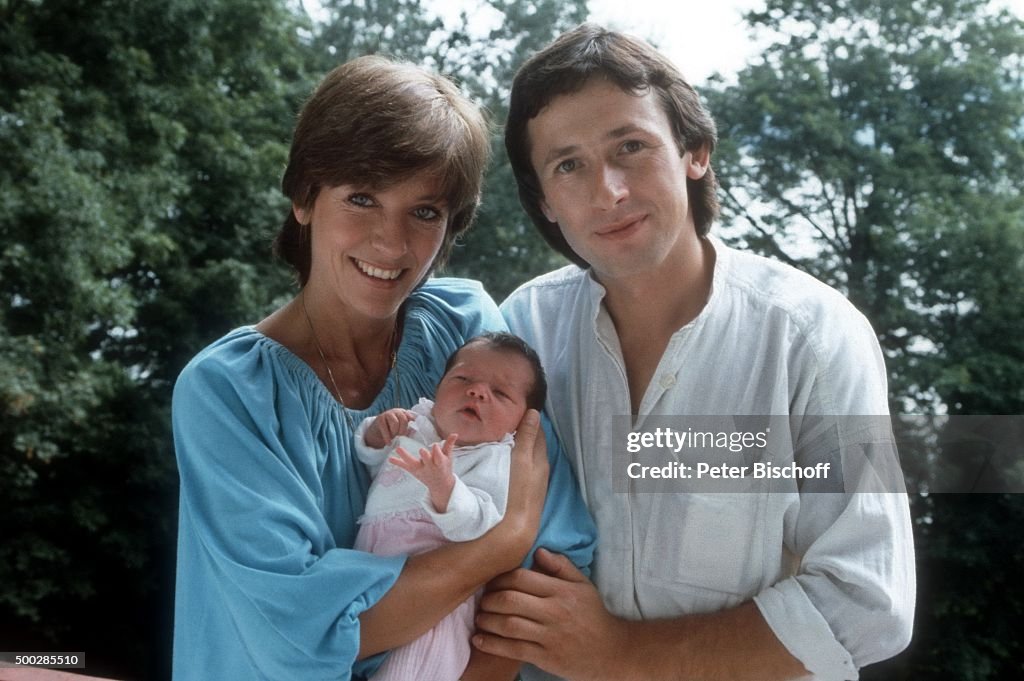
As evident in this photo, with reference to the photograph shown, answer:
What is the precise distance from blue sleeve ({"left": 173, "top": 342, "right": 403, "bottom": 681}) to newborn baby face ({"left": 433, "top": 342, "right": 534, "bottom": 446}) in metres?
0.15

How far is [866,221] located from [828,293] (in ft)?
17.2

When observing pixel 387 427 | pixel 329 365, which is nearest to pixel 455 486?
pixel 387 427

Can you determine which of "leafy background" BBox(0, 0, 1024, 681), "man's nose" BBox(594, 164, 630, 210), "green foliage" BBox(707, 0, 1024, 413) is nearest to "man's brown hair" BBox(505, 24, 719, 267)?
"man's nose" BBox(594, 164, 630, 210)

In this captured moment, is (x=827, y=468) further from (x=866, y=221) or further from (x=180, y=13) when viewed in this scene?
(x=180, y=13)

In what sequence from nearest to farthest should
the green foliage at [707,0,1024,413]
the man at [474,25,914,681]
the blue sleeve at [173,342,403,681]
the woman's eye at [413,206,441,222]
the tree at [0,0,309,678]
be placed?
the blue sleeve at [173,342,403,681]
the man at [474,25,914,681]
the woman's eye at [413,206,441,222]
the tree at [0,0,309,678]
the green foliage at [707,0,1024,413]

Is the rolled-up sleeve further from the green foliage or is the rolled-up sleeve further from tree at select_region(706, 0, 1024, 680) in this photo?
the green foliage

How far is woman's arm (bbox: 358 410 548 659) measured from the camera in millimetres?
1272

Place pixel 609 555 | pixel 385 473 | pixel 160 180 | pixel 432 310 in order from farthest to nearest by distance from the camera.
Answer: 1. pixel 160 180
2. pixel 432 310
3. pixel 609 555
4. pixel 385 473

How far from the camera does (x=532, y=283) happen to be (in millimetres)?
1764

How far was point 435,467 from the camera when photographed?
1.27 meters

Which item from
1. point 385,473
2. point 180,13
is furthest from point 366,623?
point 180,13

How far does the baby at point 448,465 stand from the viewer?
1.30 m

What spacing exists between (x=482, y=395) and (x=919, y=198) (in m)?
5.48

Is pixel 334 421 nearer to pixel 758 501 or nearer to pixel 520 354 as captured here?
pixel 520 354
